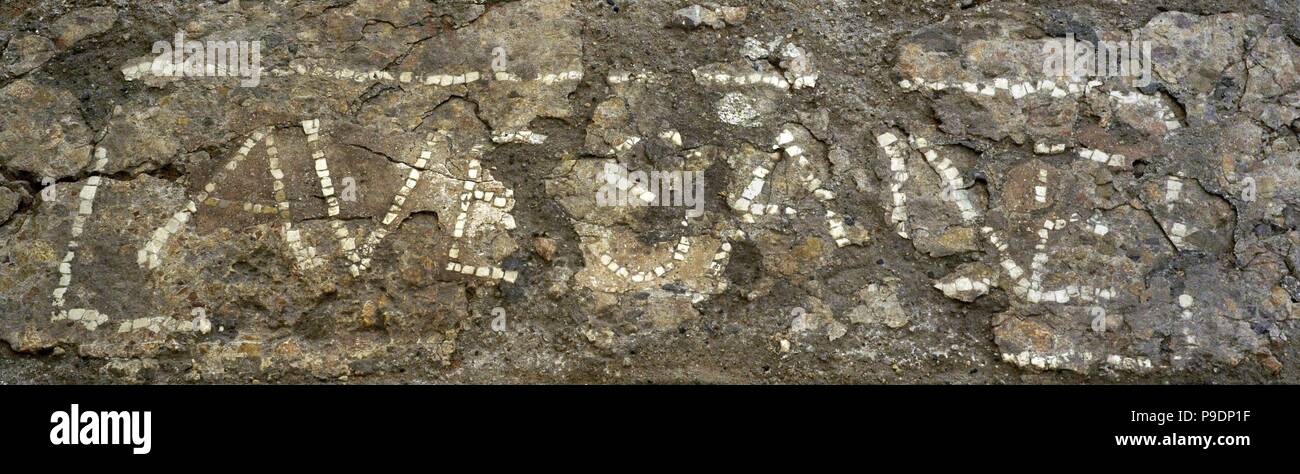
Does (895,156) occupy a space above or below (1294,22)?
below

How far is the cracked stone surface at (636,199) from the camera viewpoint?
165 inches

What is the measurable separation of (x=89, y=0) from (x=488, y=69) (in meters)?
1.70

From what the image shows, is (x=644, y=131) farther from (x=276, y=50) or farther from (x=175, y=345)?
(x=175, y=345)

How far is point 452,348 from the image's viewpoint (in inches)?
165

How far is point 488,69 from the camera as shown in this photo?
446cm

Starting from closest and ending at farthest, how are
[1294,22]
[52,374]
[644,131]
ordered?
[52,374]
[644,131]
[1294,22]

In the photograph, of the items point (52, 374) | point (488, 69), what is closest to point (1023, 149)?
point (488, 69)

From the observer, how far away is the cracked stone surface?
4.18 meters

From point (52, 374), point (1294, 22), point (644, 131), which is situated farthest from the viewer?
point (1294, 22)

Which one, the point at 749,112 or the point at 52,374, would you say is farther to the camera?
the point at 749,112

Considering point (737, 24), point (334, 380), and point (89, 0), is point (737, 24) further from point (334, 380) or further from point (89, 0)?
point (89, 0)

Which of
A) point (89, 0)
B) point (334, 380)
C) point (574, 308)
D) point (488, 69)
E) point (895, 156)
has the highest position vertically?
point (89, 0)

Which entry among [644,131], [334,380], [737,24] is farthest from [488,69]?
[334,380]

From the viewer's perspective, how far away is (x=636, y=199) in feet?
14.2
